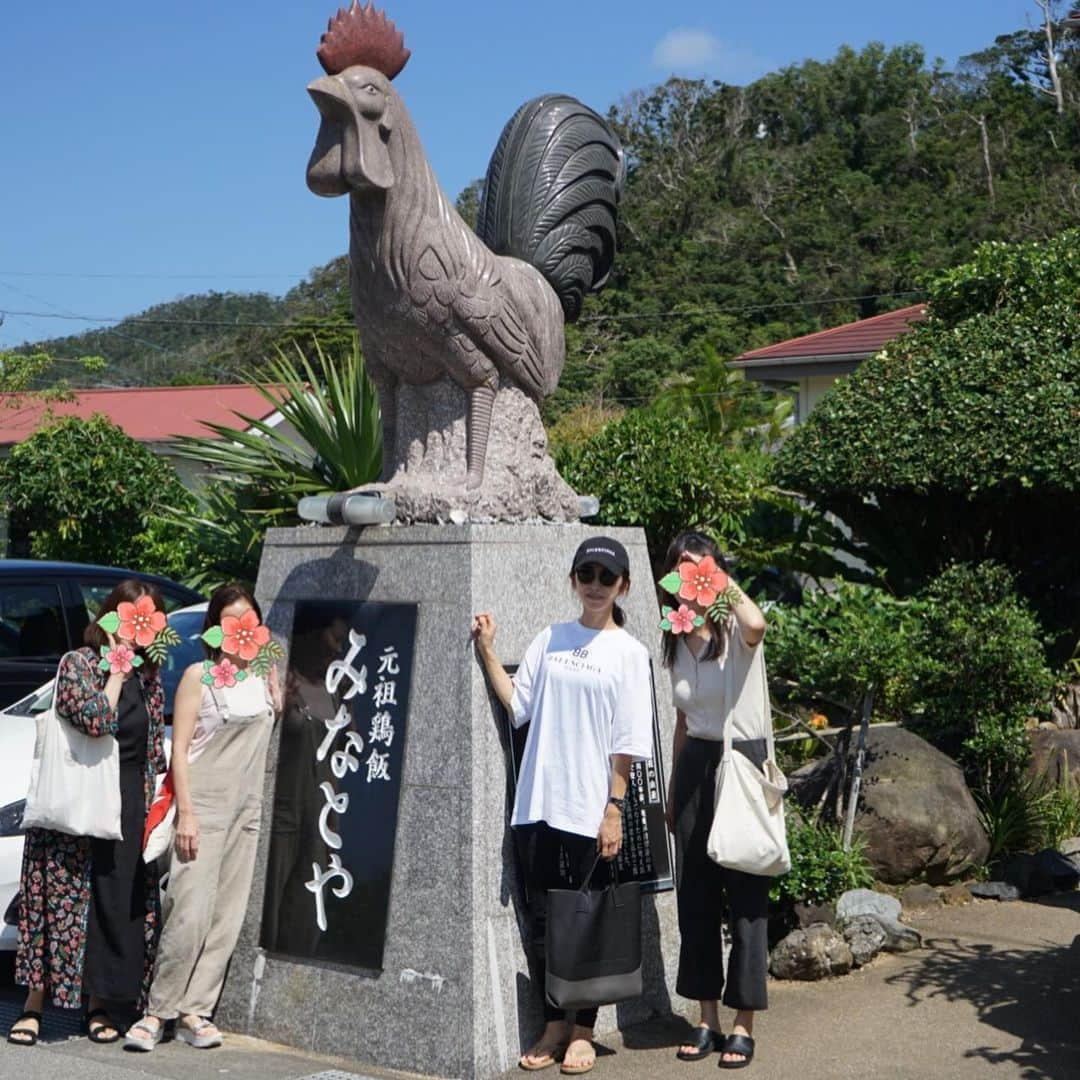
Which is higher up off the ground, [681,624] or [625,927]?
[681,624]

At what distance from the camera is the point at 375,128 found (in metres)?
4.80

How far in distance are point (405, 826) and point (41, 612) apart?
178 inches

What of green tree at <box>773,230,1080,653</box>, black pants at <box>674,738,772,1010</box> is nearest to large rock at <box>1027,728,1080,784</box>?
green tree at <box>773,230,1080,653</box>

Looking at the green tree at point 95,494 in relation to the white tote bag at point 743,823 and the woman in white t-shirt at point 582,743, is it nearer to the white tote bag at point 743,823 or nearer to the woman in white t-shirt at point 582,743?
the woman in white t-shirt at point 582,743

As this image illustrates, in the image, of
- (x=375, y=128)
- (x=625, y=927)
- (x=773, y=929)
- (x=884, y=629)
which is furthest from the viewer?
(x=884, y=629)

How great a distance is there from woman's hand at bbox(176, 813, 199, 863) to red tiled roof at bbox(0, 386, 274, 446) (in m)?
22.1

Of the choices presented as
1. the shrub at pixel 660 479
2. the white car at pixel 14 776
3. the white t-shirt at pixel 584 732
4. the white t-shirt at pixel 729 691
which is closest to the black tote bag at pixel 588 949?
the white t-shirt at pixel 584 732

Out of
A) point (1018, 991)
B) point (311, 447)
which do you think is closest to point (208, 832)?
point (1018, 991)

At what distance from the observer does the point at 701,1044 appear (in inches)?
180

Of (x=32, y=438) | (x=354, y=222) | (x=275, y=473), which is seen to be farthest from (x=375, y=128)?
(x=32, y=438)

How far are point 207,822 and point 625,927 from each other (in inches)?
57.9

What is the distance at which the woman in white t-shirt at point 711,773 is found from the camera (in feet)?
14.7

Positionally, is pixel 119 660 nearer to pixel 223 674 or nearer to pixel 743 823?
pixel 223 674

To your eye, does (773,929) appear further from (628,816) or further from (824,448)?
(824,448)
